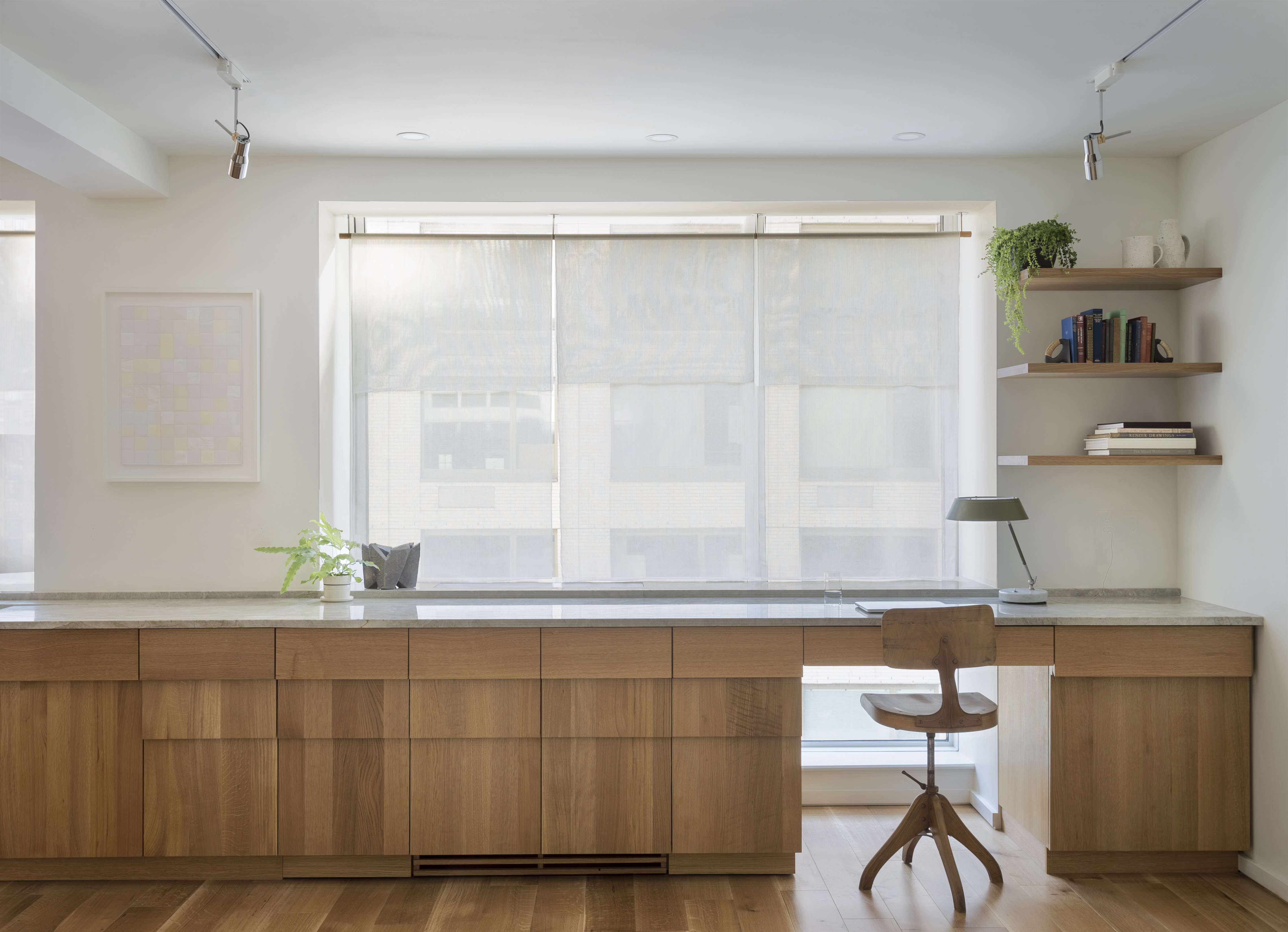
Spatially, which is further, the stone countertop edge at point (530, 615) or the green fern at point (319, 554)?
the green fern at point (319, 554)

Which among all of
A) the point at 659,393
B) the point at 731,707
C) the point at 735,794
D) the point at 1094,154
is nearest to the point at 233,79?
the point at 659,393

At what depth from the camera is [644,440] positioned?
13.0 feet

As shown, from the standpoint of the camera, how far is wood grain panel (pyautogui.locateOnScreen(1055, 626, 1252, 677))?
10.3 feet

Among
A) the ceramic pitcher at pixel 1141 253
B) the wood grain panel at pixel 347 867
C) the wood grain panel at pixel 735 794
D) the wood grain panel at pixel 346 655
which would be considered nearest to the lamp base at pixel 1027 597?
the wood grain panel at pixel 735 794

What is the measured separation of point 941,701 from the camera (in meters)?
3.04

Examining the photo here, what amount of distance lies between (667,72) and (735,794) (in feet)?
7.95

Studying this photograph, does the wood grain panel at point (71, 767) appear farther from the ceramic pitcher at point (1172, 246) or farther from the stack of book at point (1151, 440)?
the ceramic pitcher at point (1172, 246)

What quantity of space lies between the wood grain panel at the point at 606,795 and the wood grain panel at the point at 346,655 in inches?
23.2

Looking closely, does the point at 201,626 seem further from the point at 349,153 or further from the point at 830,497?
the point at 830,497

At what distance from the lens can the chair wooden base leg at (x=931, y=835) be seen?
9.96 feet

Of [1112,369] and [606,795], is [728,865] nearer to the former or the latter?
[606,795]

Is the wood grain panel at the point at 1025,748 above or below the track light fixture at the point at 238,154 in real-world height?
below

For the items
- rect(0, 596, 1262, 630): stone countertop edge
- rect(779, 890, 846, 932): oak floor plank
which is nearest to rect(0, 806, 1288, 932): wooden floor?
rect(779, 890, 846, 932): oak floor plank

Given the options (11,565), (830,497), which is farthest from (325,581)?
(830,497)
